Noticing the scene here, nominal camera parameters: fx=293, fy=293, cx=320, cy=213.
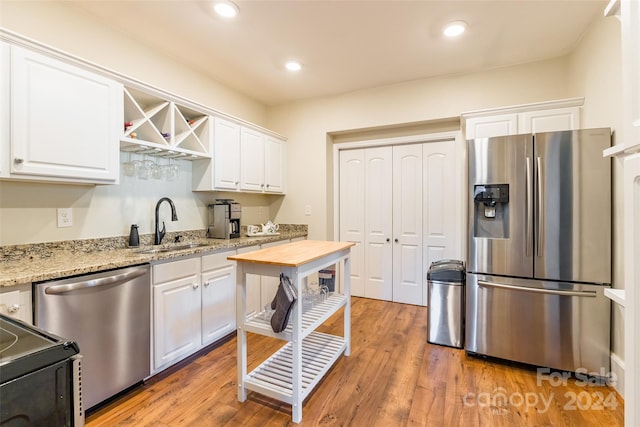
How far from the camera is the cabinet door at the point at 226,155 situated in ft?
9.69

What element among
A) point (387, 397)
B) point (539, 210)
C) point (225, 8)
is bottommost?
point (387, 397)

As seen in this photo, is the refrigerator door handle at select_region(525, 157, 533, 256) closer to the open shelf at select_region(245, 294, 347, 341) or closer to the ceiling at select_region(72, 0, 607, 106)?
the ceiling at select_region(72, 0, 607, 106)

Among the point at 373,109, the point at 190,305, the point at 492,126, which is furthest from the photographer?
the point at 373,109

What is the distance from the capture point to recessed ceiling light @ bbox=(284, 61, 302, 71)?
9.89 feet

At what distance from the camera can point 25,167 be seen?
5.40 ft

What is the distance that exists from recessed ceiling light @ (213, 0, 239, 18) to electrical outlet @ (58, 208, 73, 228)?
71.0 inches

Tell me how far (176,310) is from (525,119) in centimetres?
344

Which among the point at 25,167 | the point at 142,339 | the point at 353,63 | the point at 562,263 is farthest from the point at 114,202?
the point at 562,263

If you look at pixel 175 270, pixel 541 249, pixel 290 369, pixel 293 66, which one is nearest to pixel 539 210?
pixel 541 249

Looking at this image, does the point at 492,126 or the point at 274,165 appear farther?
the point at 274,165

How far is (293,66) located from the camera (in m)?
3.08

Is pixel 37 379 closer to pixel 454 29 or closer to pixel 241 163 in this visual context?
pixel 241 163

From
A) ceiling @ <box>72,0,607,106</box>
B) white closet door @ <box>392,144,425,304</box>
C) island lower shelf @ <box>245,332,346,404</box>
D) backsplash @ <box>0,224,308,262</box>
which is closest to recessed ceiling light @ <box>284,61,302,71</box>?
ceiling @ <box>72,0,607,106</box>

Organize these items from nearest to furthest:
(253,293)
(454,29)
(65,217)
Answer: (65,217)
(454,29)
(253,293)
